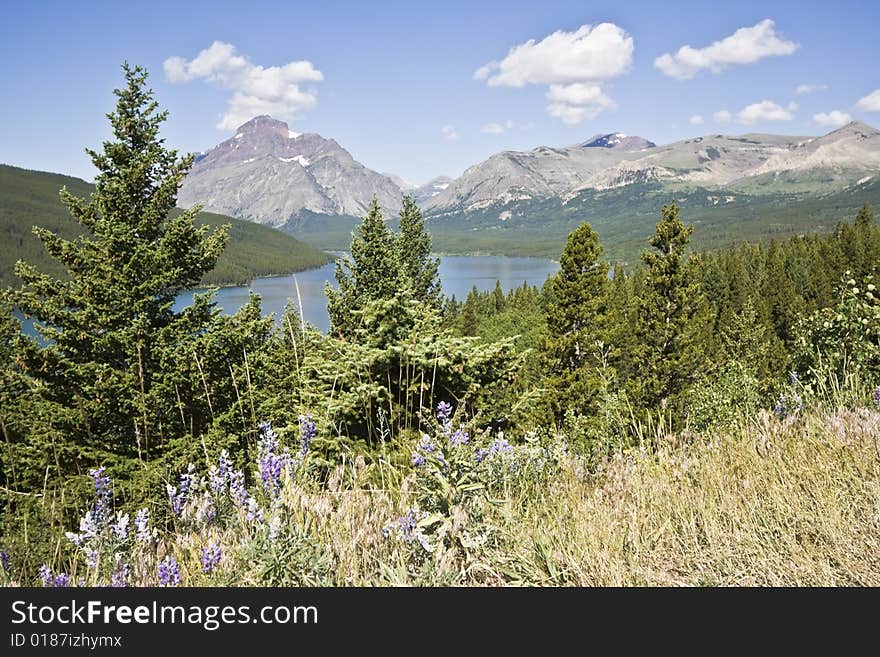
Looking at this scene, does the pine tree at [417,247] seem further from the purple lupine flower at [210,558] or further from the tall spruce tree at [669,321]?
the purple lupine flower at [210,558]

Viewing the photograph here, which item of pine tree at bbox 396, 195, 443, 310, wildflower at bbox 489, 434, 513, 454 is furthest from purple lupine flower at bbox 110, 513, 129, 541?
pine tree at bbox 396, 195, 443, 310

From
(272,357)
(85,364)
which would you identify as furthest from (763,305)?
(85,364)

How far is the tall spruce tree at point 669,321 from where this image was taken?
101 feet

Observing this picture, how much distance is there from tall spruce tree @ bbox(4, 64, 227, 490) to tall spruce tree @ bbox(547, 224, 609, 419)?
61.7 ft

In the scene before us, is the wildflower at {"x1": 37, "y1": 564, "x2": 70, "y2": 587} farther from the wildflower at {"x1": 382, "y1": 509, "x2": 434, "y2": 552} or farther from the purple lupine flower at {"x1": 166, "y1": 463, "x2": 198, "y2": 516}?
the wildflower at {"x1": 382, "y1": 509, "x2": 434, "y2": 552}

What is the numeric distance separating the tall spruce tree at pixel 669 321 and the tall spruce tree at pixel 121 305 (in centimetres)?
2521

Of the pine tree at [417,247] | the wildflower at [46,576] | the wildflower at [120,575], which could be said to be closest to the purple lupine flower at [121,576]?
the wildflower at [120,575]

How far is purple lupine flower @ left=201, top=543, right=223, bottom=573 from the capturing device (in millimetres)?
2365

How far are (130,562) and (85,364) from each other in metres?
11.7

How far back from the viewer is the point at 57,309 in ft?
42.8

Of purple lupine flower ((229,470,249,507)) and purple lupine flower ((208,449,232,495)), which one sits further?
purple lupine flower ((208,449,232,495))

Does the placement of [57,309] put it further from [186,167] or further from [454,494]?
[454,494]

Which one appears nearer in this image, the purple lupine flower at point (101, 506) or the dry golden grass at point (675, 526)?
the dry golden grass at point (675, 526)

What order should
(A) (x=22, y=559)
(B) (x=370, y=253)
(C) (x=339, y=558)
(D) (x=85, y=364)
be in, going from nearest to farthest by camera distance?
(C) (x=339, y=558), (A) (x=22, y=559), (D) (x=85, y=364), (B) (x=370, y=253)
